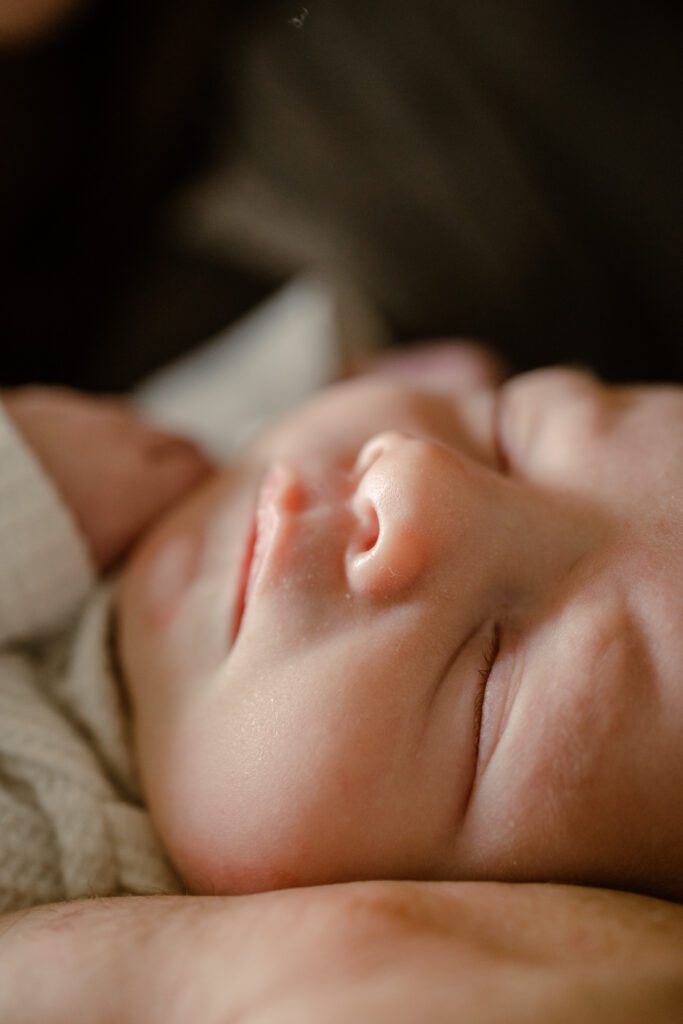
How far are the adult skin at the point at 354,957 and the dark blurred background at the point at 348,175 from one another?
941 millimetres

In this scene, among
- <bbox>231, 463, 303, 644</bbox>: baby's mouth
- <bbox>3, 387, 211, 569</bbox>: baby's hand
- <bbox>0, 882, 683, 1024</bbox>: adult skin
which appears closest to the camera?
<bbox>0, 882, 683, 1024</bbox>: adult skin

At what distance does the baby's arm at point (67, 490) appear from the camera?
0.90 metres

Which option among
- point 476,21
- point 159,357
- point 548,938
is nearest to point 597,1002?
point 548,938

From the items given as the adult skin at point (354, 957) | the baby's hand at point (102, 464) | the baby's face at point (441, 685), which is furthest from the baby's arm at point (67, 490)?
the adult skin at point (354, 957)

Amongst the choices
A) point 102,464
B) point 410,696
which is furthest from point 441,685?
point 102,464

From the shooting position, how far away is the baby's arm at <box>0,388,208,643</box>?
2.95ft

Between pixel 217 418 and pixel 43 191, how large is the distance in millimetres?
453

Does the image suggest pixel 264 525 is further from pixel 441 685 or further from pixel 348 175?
pixel 348 175

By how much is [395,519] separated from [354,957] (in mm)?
328

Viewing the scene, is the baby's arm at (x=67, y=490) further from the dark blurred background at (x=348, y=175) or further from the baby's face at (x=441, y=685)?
the dark blurred background at (x=348, y=175)

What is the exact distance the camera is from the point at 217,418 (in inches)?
55.8

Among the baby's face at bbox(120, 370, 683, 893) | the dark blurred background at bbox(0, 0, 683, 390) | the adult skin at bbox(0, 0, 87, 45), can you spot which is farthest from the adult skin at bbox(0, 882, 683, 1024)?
the adult skin at bbox(0, 0, 87, 45)

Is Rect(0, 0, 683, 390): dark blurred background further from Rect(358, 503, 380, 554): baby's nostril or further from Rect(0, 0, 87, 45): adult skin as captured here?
Rect(358, 503, 380, 554): baby's nostril

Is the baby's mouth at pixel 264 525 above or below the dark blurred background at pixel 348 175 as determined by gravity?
below
